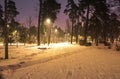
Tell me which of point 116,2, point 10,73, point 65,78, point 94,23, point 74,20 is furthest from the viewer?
point 74,20

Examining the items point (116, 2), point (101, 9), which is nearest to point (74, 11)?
point (101, 9)

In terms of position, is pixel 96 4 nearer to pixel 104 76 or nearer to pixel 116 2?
pixel 116 2

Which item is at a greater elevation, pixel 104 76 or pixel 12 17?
pixel 12 17

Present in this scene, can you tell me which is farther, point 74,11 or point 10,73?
point 74,11

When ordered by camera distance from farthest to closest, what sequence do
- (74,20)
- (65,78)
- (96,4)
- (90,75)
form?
(74,20) < (96,4) < (90,75) < (65,78)

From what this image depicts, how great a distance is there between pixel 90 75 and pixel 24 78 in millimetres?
3426

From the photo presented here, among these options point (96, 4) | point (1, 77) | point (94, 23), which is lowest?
point (1, 77)

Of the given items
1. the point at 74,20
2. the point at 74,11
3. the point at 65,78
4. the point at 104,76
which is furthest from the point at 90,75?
the point at 74,20

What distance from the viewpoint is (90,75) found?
11.0m

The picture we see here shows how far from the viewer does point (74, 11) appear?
65.8 m

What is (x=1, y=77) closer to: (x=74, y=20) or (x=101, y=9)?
(x=101, y=9)

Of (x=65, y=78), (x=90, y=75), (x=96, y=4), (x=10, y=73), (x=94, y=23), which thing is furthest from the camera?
(x=94, y=23)

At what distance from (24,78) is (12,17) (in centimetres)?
6159

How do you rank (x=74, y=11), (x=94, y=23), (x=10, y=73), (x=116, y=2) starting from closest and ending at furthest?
(x=10, y=73) < (x=116, y=2) < (x=94, y=23) < (x=74, y=11)
